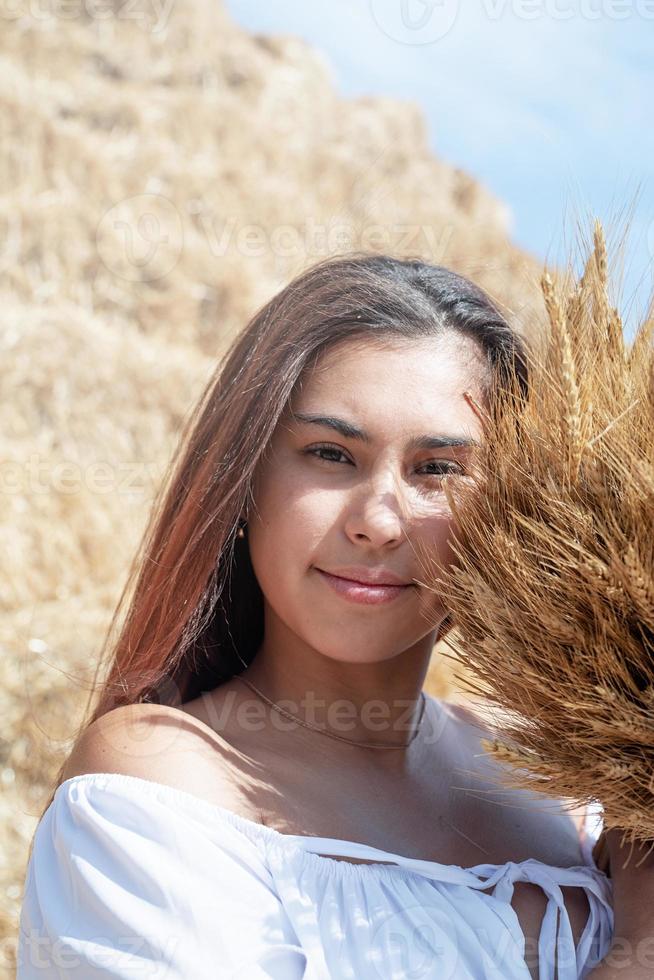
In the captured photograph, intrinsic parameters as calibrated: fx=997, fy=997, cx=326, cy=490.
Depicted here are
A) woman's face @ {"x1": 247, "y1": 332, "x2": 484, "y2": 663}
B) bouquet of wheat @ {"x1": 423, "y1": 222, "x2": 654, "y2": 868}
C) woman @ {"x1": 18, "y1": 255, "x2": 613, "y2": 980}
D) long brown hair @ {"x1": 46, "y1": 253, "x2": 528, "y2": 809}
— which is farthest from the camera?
long brown hair @ {"x1": 46, "y1": 253, "x2": 528, "y2": 809}

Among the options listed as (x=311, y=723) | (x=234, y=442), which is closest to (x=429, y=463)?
(x=234, y=442)

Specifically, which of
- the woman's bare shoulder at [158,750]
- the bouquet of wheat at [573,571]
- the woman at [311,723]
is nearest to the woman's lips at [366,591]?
the woman at [311,723]

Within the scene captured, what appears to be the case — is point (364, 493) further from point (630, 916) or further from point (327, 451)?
point (630, 916)

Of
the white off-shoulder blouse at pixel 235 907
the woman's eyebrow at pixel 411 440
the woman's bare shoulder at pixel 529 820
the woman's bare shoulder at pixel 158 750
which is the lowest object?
the woman's bare shoulder at pixel 529 820

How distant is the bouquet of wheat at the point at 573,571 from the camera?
96 cm

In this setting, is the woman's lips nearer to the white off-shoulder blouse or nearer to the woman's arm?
the white off-shoulder blouse

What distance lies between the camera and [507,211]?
9867mm

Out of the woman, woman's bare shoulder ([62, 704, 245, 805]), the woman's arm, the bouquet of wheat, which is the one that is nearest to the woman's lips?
the woman

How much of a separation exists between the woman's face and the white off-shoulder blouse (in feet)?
0.93

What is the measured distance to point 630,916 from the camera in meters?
1.16

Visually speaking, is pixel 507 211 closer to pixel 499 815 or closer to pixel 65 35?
pixel 65 35

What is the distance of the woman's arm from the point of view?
42.8 inches

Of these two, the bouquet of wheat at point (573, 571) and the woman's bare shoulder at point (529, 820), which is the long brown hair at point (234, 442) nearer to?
the bouquet of wheat at point (573, 571)

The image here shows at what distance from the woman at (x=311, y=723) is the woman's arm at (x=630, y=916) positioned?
0.20ft
